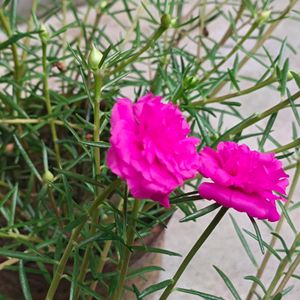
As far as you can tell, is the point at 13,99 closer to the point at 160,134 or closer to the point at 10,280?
the point at 10,280

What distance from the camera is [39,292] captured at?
1.98 ft

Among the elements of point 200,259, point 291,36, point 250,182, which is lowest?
point 200,259

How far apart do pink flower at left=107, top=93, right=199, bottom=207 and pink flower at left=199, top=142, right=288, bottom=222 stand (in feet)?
0.07

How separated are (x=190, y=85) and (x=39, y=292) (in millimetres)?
241

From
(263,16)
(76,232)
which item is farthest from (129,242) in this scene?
(263,16)

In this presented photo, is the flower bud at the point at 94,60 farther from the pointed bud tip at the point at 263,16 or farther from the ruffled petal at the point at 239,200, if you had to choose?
the pointed bud tip at the point at 263,16

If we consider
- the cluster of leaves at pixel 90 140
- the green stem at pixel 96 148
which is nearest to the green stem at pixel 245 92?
the cluster of leaves at pixel 90 140

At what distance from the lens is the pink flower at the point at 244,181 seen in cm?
32

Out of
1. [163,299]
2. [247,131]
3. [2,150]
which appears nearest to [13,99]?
[2,150]

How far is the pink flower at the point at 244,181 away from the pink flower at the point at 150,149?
0.07 feet

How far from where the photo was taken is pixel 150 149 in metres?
0.29

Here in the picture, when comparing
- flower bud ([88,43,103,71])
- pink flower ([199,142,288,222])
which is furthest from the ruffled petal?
flower bud ([88,43,103,71])

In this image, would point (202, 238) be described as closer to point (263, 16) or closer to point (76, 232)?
point (76, 232)

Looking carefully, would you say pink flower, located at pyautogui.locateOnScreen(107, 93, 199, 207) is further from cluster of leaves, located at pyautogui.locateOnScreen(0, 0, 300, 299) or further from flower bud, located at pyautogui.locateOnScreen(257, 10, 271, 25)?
flower bud, located at pyautogui.locateOnScreen(257, 10, 271, 25)
